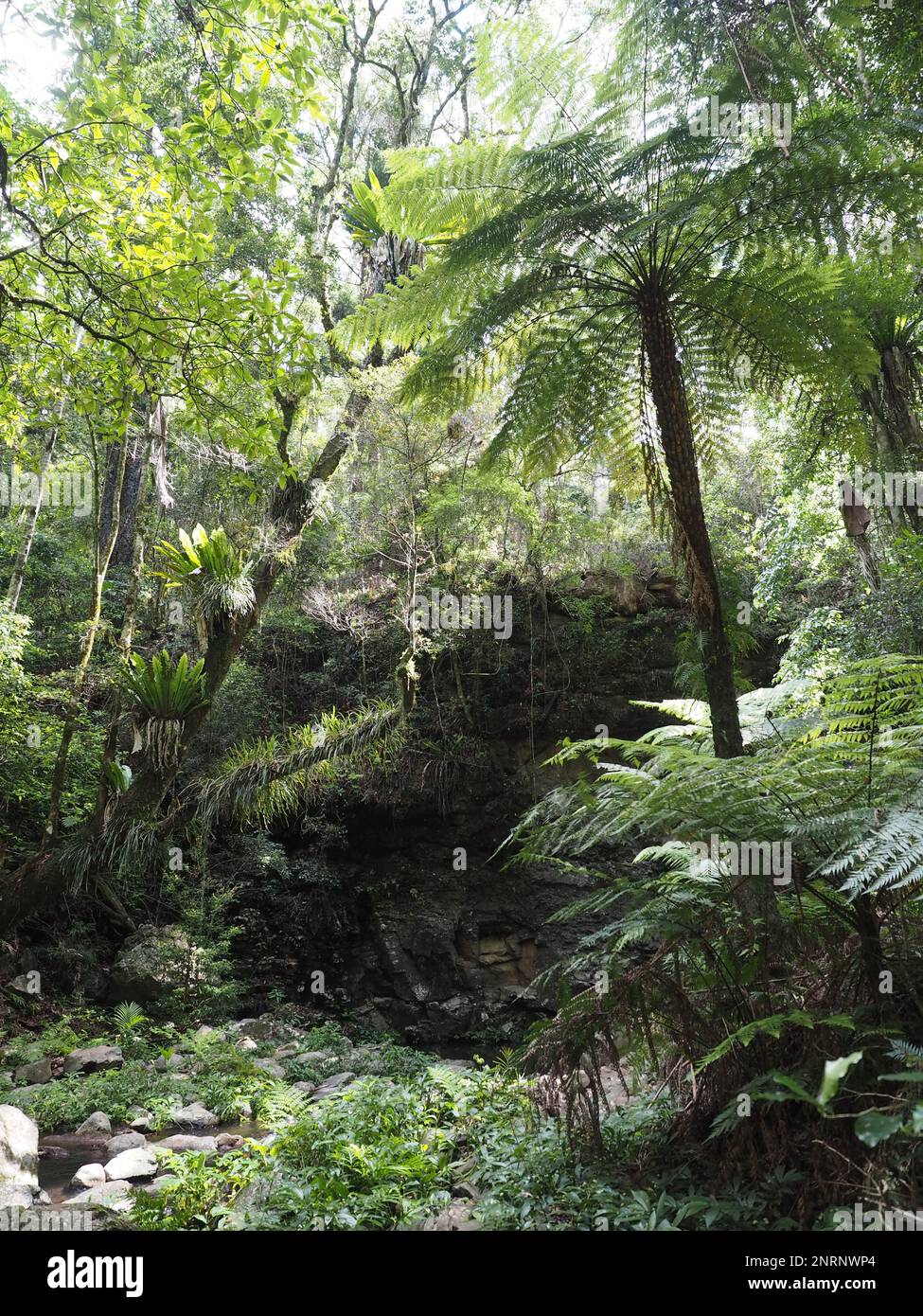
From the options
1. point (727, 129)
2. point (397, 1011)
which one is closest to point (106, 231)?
point (727, 129)

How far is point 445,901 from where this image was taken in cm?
847

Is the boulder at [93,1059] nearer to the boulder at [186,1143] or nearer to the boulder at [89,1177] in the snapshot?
the boulder at [186,1143]

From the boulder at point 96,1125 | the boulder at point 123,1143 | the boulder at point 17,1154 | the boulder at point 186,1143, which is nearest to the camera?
the boulder at point 17,1154

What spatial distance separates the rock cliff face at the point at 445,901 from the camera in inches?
308

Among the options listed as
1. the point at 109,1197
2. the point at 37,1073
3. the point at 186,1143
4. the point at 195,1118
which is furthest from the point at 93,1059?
the point at 109,1197

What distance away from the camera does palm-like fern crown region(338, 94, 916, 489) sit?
9.50ft

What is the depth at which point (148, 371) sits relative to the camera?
3.60 metres

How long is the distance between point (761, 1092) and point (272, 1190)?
1.66m

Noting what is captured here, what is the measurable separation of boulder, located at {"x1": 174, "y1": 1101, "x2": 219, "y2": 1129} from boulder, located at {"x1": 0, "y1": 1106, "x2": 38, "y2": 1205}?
957 millimetres

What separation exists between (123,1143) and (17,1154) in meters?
0.83

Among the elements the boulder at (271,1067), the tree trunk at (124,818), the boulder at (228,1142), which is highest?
the tree trunk at (124,818)

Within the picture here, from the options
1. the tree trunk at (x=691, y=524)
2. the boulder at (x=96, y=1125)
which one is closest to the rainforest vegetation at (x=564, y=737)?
the tree trunk at (x=691, y=524)

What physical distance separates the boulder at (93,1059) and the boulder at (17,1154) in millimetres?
1961

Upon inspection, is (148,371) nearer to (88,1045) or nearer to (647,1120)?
(647,1120)
